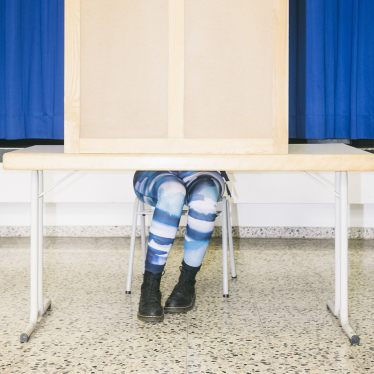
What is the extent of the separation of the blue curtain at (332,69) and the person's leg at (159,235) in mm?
1366

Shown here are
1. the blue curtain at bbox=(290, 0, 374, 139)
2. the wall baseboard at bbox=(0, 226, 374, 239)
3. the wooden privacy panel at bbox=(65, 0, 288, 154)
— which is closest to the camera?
the wooden privacy panel at bbox=(65, 0, 288, 154)

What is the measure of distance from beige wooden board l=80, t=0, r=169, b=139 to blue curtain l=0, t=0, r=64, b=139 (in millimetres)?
1489

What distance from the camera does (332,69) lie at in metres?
2.53

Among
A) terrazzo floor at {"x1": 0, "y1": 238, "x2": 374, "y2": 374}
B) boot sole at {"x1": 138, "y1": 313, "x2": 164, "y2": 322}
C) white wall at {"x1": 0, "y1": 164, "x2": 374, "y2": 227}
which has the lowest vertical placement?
terrazzo floor at {"x1": 0, "y1": 238, "x2": 374, "y2": 374}

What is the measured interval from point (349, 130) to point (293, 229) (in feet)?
2.08

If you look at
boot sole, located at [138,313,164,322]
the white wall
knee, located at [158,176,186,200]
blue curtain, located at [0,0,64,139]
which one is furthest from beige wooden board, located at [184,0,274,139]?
blue curtain, located at [0,0,64,139]

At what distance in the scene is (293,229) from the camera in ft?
8.80

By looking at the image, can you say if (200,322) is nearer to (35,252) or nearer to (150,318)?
(150,318)

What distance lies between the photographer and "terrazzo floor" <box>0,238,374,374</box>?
1.16 m

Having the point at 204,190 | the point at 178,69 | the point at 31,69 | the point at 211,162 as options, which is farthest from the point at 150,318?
the point at 31,69

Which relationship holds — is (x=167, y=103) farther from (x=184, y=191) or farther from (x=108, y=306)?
(x=108, y=306)

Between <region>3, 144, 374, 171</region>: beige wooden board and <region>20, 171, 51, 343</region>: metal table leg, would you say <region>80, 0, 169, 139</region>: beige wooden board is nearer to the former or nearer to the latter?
<region>3, 144, 374, 171</region>: beige wooden board

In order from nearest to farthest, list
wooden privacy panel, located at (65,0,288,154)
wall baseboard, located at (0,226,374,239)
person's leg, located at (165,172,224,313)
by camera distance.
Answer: wooden privacy panel, located at (65,0,288,154) → person's leg, located at (165,172,224,313) → wall baseboard, located at (0,226,374,239)

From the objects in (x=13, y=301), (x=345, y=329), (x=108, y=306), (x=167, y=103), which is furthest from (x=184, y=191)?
(x=13, y=301)
